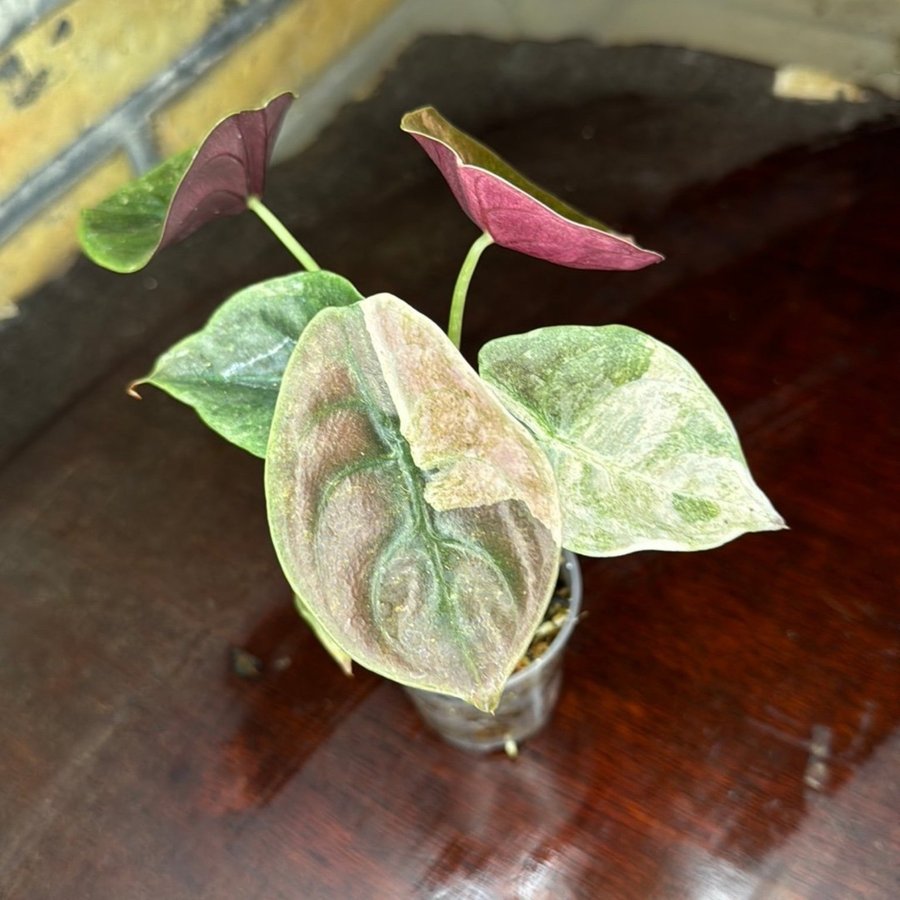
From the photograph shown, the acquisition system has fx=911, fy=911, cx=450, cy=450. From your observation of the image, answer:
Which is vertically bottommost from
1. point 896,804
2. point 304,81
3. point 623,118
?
point 896,804

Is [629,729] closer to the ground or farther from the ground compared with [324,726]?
closer to the ground

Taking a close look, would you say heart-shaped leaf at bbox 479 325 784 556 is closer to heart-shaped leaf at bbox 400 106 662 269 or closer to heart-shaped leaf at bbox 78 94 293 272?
heart-shaped leaf at bbox 400 106 662 269

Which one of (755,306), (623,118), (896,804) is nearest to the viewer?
(896,804)

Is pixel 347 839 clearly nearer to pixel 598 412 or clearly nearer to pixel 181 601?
pixel 181 601

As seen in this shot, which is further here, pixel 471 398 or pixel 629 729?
pixel 629 729

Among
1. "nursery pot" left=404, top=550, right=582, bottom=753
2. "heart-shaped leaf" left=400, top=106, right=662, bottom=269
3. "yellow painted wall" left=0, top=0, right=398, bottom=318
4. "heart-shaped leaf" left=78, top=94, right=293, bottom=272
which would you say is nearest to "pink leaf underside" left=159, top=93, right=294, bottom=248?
"heart-shaped leaf" left=78, top=94, right=293, bottom=272

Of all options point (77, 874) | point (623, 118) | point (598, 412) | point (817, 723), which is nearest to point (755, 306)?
point (623, 118)

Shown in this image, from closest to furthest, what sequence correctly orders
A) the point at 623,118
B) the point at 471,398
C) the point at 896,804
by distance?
1. the point at 471,398
2. the point at 896,804
3. the point at 623,118
